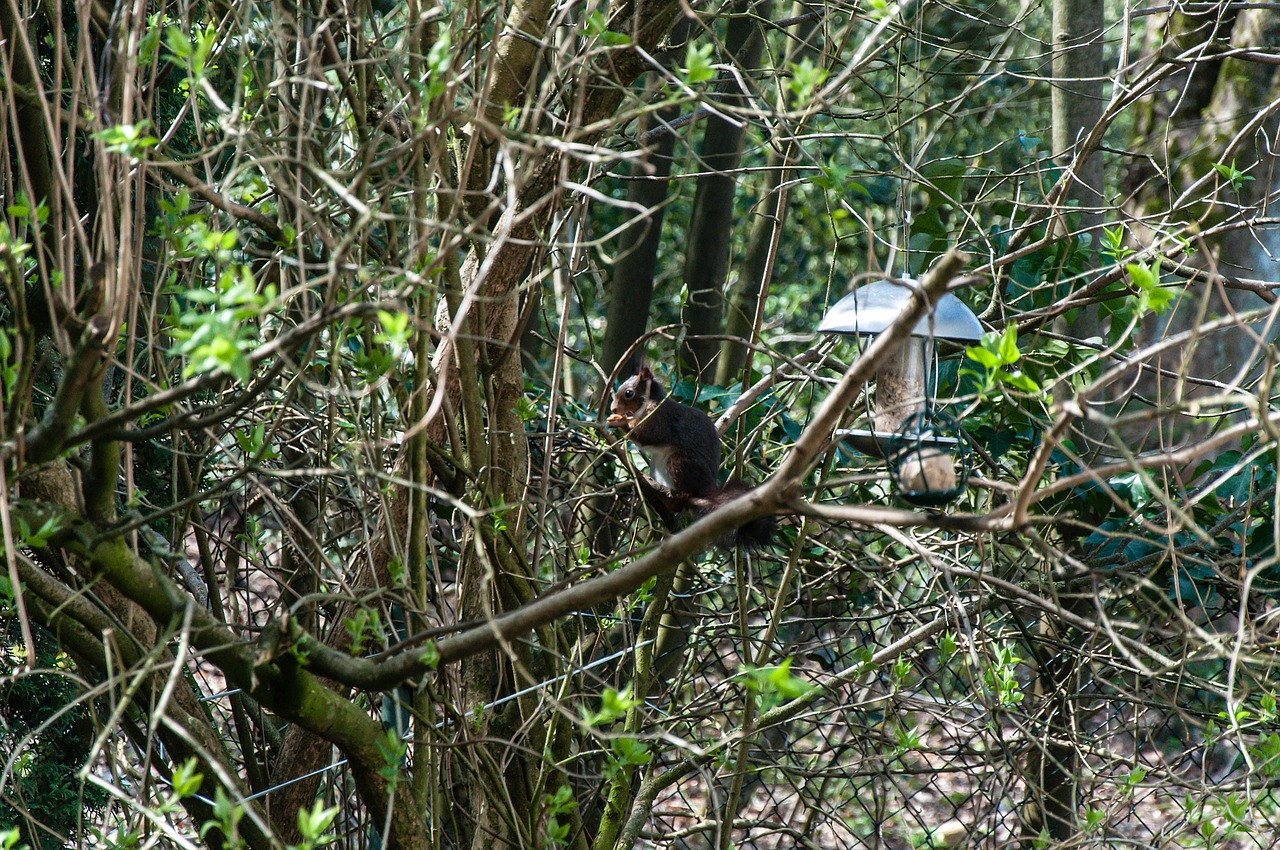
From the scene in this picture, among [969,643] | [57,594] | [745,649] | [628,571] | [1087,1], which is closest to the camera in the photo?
[628,571]

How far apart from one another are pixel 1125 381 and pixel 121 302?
415cm

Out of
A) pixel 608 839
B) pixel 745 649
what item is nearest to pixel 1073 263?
pixel 745 649

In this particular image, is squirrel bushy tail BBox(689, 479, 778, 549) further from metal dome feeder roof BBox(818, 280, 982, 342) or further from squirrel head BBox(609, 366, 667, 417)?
metal dome feeder roof BBox(818, 280, 982, 342)

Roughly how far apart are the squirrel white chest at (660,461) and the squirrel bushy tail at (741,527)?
0.25 metres

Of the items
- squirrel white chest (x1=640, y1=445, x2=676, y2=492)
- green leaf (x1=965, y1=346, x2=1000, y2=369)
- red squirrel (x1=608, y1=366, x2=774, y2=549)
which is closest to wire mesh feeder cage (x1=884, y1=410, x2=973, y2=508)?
green leaf (x1=965, y1=346, x2=1000, y2=369)

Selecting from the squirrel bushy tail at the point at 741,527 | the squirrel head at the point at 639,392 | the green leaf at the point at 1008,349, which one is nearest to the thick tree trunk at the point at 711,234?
the squirrel head at the point at 639,392

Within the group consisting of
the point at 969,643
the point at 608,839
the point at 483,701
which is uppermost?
the point at 969,643

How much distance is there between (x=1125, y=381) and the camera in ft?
14.9

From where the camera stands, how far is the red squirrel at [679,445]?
3270mm

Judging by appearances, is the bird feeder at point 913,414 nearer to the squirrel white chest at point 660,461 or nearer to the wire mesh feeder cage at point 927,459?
the wire mesh feeder cage at point 927,459

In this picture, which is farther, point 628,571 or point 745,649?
point 745,649

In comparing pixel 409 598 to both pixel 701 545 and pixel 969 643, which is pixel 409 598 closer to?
pixel 701 545

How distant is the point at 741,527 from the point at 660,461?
81 centimetres

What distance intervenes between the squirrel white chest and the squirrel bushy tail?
0.82 ft
